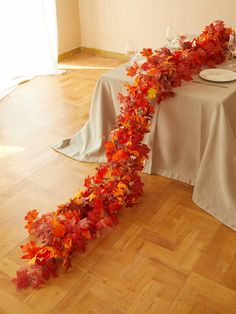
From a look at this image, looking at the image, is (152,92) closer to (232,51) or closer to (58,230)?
(232,51)

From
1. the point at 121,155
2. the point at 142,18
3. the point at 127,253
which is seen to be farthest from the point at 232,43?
the point at 142,18

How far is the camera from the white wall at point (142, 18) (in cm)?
357

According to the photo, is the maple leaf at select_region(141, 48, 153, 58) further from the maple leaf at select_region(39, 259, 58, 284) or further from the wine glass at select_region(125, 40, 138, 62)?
the maple leaf at select_region(39, 259, 58, 284)

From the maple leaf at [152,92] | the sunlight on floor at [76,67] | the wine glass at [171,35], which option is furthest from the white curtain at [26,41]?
the maple leaf at [152,92]

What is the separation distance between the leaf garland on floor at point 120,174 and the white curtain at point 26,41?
200 cm

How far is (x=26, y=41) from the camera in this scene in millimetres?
3895

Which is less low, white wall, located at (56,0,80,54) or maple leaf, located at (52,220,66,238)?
white wall, located at (56,0,80,54)

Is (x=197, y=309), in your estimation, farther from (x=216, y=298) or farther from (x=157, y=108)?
(x=157, y=108)

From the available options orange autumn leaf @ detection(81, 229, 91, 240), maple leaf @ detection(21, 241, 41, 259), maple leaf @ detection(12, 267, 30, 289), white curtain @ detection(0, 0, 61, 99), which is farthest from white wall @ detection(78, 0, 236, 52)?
maple leaf @ detection(12, 267, 30, 289)

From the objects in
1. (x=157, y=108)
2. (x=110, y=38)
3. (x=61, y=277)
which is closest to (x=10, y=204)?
(x=61, y=277)

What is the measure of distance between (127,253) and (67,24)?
→ 11.5ft

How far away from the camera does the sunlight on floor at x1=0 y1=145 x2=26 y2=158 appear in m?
2.59

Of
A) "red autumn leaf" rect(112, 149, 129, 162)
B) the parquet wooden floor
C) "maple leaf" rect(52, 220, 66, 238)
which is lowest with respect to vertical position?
the parquet wooden floor

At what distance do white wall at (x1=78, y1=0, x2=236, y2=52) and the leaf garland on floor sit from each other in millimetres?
1709
